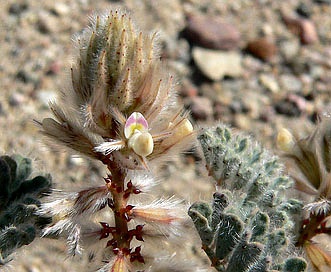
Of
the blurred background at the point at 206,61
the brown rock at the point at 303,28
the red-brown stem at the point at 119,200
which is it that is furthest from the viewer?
the brown rock at the point at 303,28

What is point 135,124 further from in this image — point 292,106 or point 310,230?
point 292,106

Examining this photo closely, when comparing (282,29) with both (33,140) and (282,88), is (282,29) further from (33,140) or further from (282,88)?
(33,140)

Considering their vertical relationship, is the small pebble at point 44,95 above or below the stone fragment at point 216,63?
below

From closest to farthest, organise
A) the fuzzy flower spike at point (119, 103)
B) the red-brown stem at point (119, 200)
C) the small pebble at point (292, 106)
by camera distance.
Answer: the fuzzy flower spike at point (119, 103)
the red-brown stem at point (119, 200)
the small pebble at point (292, 106)

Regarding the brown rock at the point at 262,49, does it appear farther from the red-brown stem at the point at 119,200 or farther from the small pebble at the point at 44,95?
the red-brown stem at the point at 119,200

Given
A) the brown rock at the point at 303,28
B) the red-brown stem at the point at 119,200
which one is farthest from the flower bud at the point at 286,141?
the brown rock at the point at 303,28

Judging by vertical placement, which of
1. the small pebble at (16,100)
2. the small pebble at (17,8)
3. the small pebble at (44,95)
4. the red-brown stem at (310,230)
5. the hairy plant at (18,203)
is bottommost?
the small pebble at (16,100)

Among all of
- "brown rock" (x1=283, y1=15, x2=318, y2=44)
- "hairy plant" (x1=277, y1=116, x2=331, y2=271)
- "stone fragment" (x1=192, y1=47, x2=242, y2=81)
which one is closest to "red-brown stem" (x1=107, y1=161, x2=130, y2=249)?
"hairy plant" (x1=277, y1=116, x2=331, y2=271)

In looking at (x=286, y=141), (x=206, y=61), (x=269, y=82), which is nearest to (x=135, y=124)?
(x=286, y=141)
